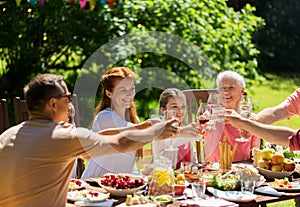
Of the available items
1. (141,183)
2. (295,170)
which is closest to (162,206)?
(141,183)

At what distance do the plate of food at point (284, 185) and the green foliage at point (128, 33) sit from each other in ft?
12.7

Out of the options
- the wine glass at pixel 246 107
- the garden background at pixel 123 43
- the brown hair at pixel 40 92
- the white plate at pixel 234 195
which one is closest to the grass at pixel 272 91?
the garden background at pixel 123 43

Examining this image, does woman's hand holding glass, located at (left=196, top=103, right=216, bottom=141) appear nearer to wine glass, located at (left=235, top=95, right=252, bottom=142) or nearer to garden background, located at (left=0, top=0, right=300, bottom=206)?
wine glass, located at (left=235, top=95, right=252, bottom=142)

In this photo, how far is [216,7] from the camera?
308 inches

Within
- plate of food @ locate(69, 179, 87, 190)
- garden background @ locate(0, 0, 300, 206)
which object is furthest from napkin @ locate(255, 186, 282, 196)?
garden background @ locate(0, 0, 300, 206)

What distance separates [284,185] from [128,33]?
164 inches

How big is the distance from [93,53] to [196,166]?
4165 mm

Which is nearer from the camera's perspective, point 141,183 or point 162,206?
point 162,206

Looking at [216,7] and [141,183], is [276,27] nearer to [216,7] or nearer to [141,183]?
[216,7]

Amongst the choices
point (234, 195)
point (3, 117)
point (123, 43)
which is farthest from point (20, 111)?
point (123, 43)

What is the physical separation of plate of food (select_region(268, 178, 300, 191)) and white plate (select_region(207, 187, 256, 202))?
0.75ft

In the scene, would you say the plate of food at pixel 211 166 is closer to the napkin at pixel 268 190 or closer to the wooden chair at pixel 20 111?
the napkin at pixel 268 190

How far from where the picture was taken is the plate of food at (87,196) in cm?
316

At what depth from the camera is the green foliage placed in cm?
736
